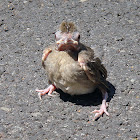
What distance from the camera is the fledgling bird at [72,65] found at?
16.1 ft

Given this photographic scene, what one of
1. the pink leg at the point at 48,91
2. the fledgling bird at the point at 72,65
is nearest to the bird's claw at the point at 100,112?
the fledgling bird at the point at 72,65

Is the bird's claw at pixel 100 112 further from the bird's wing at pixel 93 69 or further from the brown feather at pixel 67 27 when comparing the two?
the brown feather at pixel 67 27

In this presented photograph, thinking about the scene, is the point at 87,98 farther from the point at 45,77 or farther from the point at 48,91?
the point at 45,77

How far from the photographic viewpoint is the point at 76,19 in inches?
301

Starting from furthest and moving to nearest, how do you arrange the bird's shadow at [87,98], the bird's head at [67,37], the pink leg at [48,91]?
the pink leg at [48,91] < the bird's shadow at [87,98] < the bird's head at [67,37]

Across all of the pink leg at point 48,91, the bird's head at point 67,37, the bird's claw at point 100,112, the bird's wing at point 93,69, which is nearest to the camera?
the bird's head at point 67,37

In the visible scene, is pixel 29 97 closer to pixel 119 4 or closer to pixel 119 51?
pixel 119 51

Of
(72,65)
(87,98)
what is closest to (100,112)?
(87,98)

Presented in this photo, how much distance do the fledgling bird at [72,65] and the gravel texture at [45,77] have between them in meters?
0.27

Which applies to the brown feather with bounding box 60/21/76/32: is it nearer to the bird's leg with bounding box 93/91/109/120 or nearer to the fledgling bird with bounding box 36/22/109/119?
the fledgling bird with bounding box 36/22/109/119

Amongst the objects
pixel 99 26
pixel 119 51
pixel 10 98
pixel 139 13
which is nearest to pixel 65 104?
pixel 10 98

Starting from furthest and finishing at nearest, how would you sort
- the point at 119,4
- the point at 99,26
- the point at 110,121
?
the point at 119,4 → the point at 99,26 → the point at 110,121

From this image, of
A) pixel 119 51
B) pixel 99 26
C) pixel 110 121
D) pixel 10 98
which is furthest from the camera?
pixel 99 26

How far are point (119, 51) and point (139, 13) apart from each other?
147cm
